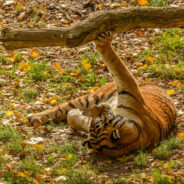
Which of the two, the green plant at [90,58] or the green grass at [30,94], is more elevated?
the green plant at [90,58]

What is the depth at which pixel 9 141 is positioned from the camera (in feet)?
15.5

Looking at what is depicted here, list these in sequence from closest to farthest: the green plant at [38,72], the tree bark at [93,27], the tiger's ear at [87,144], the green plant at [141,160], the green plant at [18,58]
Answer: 1. the tree bark at [93,27]
2. the green plant at [141,160]
3. the tiger's ear at [87,144]
4. the green plant at [38,72]
5. the green plant at [18,58]

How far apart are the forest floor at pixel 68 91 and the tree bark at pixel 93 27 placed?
129 cm

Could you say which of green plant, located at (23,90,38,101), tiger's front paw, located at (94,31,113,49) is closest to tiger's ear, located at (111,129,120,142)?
tiger's front paw, located at (94,31,113,49)

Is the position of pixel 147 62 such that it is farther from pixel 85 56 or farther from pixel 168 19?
pixel 168 19

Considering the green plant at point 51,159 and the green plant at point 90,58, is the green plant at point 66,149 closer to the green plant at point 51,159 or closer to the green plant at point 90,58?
the green plant at point 51,159

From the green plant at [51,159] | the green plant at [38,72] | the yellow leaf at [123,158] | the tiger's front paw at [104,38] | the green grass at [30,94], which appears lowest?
the green plant at [51,159]

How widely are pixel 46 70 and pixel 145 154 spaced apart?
3295 millimetres

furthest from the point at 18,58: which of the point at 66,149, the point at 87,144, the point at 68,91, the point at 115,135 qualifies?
the point at 115,135

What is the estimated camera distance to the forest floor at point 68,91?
4043 mm

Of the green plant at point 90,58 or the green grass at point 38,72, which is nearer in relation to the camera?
the green grass at point 38,72

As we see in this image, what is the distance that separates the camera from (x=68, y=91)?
653cm

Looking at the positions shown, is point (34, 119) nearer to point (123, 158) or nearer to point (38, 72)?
point (123, 158)

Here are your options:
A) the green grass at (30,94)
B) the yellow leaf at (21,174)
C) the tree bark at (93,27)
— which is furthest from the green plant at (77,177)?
the green grass at (30,94)
